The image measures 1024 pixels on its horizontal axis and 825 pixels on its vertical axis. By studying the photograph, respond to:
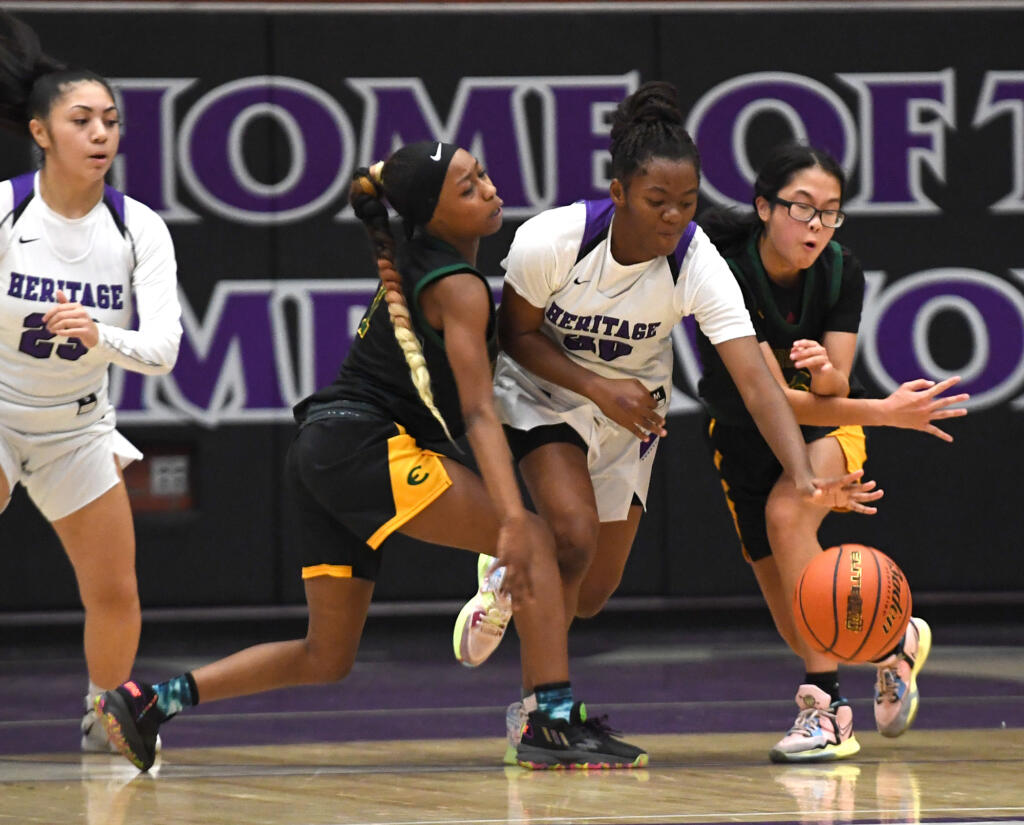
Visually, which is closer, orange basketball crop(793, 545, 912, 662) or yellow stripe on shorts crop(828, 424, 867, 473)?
orange basketball crop(793, 545, 912, 662)

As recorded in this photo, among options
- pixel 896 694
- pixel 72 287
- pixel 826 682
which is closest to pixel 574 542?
pixel 826 682

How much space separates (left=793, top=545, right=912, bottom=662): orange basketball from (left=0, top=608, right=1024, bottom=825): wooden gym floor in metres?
0.36

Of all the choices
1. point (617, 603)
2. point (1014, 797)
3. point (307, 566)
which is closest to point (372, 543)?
point (307, 566)

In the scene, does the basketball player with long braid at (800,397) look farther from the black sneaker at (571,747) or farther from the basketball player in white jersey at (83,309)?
the basketball player in white jersey at (83,309)

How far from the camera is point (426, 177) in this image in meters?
5.11

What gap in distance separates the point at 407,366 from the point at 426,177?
21.2 inches

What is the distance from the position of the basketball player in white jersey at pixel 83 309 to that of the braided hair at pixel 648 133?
58.7 inches

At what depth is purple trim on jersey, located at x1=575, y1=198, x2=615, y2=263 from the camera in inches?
203

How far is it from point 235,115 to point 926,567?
12.6 ft

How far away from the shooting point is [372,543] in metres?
5.04

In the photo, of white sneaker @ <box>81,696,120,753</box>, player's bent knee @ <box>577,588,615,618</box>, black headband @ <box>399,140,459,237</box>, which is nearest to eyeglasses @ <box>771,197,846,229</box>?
black headband @ <box>399,140,459,237</box>

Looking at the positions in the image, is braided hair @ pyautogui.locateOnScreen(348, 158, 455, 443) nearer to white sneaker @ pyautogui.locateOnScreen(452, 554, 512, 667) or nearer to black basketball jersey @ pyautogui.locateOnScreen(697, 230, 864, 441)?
white sneaker @ pyautogui.locateOnScreen(452, 554, 512, 667)

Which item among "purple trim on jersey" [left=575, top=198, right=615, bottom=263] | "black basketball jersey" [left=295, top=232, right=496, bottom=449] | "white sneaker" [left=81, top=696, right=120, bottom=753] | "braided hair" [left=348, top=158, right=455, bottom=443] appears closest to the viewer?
"braided hair" [left=348, top=158, right=455, bottom=443]

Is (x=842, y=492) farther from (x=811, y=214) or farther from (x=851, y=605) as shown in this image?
(x=811, y=214)
